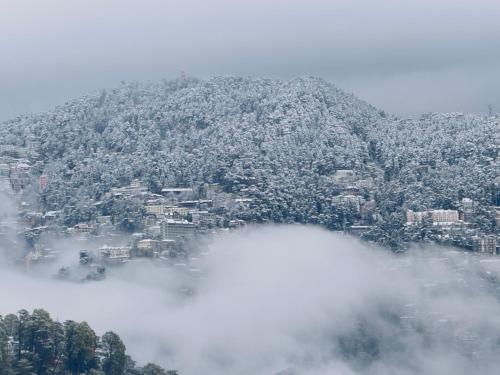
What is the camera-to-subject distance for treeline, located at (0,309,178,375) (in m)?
62.3

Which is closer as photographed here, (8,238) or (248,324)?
(248,324)

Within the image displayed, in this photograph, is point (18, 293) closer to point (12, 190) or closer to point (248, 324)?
point (248, 324)

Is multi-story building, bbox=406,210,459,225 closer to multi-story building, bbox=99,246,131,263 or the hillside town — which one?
the hillside town

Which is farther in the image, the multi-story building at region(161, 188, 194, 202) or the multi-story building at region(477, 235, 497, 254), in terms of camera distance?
the multi-story building at region(161, 188, 194, 202)

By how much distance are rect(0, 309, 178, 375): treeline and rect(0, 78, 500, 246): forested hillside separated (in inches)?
1262

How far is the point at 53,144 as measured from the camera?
113 m

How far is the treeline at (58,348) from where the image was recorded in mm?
62344

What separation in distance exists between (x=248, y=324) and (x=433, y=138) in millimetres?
36248

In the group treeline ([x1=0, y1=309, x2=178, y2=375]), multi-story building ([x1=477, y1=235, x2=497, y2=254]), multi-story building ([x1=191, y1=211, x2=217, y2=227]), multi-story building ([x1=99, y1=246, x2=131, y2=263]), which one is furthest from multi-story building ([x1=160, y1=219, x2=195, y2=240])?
treeline ([x1=0, y1=309, x2=178, y2=375])

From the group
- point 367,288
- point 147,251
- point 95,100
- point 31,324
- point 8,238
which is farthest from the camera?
point 95,100

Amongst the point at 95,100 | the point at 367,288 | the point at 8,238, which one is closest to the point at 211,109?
the point at 95,100

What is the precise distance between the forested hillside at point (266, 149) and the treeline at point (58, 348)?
3206cm

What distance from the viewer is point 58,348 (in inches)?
2484

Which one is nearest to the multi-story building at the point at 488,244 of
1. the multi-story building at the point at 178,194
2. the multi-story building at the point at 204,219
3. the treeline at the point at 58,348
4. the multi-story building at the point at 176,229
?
the multi-story building at the point at 204,219
